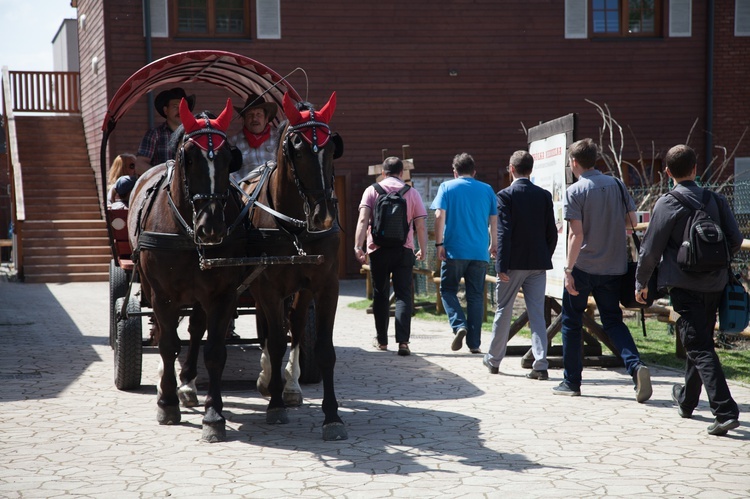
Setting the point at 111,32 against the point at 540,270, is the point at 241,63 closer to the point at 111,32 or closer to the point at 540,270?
the point at 540,270

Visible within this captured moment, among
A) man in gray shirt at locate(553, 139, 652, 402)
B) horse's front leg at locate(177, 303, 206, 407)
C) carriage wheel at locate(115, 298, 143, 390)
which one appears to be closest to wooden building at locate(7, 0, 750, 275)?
carriage wheel at locate(115, 298, 143, 390)

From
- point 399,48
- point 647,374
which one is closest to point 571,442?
point 647,374

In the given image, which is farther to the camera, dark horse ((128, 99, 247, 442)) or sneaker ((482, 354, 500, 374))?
sneaker ((482, 354, 500, 374))

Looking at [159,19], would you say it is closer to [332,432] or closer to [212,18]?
[212,18]

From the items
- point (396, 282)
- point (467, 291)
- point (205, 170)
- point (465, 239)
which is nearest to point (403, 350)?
point (396, 282)

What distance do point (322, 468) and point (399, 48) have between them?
16.1 meters

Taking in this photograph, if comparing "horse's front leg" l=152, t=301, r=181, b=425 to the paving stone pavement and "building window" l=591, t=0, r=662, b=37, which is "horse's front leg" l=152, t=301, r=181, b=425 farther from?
"building window" l=591, t=0, r=662, b=37

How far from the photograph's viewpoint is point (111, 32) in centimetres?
1934

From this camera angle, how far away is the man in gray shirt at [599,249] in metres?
7.10

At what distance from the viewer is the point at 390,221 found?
943 centimetres

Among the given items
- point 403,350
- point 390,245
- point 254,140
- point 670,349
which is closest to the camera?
point 254,140

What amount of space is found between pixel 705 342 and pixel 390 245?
4154 mm

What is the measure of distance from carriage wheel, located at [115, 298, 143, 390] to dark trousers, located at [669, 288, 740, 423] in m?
4.26

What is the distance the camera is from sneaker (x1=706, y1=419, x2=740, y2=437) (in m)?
5.83
